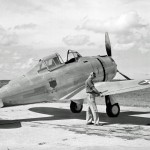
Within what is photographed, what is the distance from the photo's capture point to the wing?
390 inches

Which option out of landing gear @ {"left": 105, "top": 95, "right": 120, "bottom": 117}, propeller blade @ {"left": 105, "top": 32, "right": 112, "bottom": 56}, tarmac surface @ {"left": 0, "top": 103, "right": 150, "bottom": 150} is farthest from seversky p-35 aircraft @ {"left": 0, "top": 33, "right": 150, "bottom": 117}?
propeller blade @ {"left": 105, "top": 32, "right": 112, "bottom": 56}

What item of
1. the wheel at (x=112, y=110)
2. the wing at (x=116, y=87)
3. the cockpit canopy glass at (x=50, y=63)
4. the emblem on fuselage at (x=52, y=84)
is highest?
the cockpit canopy glass at (x=50, y=63)

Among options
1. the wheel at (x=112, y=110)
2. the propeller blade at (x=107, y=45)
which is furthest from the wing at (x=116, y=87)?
the propeller blade at (x=107, y=45)

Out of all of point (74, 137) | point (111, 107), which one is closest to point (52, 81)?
point (111, 107)

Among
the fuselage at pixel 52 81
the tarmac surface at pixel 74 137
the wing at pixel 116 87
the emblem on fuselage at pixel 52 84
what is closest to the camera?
the tarmac surface at pixel 74 137

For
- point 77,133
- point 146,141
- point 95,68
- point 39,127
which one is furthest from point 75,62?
point 146,141

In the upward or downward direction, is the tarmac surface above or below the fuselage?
below

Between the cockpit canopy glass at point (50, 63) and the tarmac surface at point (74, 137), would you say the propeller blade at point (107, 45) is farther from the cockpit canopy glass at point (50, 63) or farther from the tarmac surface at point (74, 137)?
the tarmac surface at point (74, 137)

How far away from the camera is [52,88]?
10438 millimetres

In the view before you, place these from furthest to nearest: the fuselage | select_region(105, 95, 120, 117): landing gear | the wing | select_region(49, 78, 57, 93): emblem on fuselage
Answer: select_region(105, 95, 120, 117): landing gear → select_region(49, 78, 57, 93): emblem on fuselage → the wing → the fuselage

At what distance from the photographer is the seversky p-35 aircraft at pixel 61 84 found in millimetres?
9719

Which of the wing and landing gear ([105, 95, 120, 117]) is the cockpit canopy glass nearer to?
the wing

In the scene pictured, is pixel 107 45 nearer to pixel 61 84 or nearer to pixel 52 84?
pixel 61 84

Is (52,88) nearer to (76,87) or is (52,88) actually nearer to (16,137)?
(76,87)
